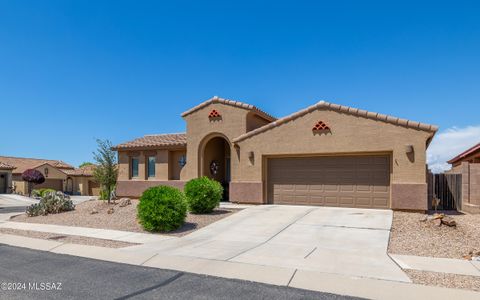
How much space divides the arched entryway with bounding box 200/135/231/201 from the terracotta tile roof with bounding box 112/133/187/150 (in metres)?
1.68

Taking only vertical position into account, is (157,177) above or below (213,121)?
below

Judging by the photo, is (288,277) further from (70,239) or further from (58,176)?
(58,176)

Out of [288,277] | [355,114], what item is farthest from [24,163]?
[288,277]

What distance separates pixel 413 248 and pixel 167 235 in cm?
771

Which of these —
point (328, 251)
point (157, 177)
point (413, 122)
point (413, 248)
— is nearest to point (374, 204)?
point (413, 122)

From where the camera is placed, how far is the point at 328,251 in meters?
9.39

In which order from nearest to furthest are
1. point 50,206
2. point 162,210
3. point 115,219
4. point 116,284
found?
point 116,284 < point 162,210 < point 115,219 < point 50,206

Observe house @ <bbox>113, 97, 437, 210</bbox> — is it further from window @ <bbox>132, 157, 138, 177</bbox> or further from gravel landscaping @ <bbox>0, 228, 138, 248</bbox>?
gravel landscaping @ <bbox>0, 228, 138, 248</bbox>

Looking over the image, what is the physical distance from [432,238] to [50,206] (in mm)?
17899

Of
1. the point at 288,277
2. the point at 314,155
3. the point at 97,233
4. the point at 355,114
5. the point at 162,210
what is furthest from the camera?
the point at 314,155

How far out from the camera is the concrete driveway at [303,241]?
319 inches

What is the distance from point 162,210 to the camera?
1244 cm

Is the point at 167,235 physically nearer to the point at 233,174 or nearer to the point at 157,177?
the point at 233,174

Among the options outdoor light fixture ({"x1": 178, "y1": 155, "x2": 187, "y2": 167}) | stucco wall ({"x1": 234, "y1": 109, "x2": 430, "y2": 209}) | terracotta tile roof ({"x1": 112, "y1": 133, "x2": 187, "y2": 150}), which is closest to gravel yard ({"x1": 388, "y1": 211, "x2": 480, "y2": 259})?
stucco wall ({"x1": 234, "y1": 109, "x2": 430, "y2": 209})
